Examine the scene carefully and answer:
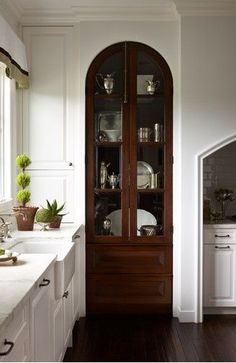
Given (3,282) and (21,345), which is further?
(3,282)

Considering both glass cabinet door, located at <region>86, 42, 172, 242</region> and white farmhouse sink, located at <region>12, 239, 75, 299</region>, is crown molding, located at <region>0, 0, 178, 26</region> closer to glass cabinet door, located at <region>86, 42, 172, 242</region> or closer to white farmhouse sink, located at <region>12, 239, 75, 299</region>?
glass cabinet door, located at <region>86, 42, 172, 242</region>

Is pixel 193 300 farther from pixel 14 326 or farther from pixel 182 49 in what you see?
pixel 14 326

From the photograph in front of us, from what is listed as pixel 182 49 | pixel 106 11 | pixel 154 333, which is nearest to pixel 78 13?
pixel 106 11

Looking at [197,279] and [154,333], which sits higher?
[197,279]

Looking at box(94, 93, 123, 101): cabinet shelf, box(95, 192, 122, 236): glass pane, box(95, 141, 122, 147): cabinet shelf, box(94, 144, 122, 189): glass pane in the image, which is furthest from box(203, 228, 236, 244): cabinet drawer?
box(94, 93, 123, 101): cabinet shelf

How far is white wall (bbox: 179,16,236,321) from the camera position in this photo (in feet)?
12.6

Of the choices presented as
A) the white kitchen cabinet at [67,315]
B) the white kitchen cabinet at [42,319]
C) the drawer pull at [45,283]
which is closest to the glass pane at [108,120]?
the white kitchen cabinet at [67,315]

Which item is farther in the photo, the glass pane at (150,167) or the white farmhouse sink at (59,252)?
the glass pane at (150,167)

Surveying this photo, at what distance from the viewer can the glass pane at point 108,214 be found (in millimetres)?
3984

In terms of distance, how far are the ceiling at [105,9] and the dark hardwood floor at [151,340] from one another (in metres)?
2.68

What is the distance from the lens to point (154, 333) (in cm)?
355

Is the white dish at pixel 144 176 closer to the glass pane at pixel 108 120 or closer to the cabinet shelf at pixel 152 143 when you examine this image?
the cabinet shelf at pixel 152 143

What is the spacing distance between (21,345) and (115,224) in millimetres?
2296

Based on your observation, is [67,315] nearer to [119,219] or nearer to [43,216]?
[43,216]
